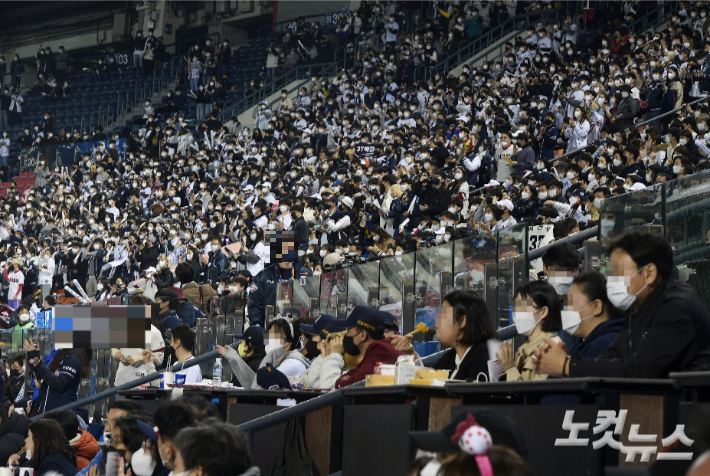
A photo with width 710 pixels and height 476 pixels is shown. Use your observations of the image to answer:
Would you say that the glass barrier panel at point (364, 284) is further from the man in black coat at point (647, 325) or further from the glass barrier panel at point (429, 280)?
the man in black coat at point (647, 325)

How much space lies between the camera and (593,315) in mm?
4266

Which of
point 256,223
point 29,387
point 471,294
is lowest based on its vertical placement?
point 29,387

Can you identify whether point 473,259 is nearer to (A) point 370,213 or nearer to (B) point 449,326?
(B) point 449,326

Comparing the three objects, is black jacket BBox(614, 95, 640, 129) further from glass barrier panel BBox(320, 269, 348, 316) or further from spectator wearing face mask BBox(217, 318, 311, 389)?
spectator wearing face mask BBox(217, 318, 311, 389)

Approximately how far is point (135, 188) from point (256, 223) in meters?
9.03

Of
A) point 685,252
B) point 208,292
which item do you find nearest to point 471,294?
point 685,252

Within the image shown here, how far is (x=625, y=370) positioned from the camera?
3562mm

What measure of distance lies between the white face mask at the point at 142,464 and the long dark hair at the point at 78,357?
403 cm

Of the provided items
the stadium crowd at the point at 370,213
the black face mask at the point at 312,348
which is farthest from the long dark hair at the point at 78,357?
the black face mask at the point at 312,348

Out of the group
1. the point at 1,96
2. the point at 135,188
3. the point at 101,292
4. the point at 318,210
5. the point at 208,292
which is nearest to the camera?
the point at 208,292

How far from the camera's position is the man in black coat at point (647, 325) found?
11.5ft

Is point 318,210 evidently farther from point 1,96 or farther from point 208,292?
point 1,96

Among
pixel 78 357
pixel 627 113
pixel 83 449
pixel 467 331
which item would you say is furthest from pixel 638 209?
pixel 627 113

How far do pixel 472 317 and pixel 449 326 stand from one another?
125 mm
